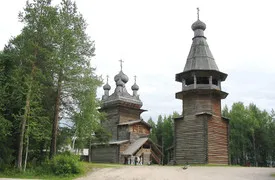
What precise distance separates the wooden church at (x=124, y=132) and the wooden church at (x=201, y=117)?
8503mm

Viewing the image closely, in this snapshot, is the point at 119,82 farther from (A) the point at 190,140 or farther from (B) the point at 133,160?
(A) the point at 190,140

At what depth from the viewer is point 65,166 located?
20750 millimetres

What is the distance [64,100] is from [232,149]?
3471 cm

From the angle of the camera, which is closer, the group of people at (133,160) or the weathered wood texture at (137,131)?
the group of people at (133,160)

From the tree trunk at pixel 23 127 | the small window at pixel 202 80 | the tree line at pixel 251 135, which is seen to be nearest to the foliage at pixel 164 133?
the tree line at pixel 251 135

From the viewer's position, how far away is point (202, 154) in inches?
1139

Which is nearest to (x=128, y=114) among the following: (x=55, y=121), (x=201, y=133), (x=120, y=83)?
(x=120, y=83)

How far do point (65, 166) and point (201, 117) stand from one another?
14.9 meters

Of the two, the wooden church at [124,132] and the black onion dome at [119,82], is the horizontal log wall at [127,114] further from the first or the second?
the black onion dome at [119,82]

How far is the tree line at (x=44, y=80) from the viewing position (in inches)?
867

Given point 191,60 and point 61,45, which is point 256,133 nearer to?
point 191,60

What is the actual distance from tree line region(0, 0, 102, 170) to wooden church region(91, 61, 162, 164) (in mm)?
14151

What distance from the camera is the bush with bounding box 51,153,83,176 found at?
20672 mm

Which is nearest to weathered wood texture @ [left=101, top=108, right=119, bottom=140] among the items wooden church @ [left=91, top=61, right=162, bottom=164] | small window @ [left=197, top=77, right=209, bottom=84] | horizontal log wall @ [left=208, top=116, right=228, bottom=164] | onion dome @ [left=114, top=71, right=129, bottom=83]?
wooden church @ [left=91, top=61, right=162, bottom=164]
